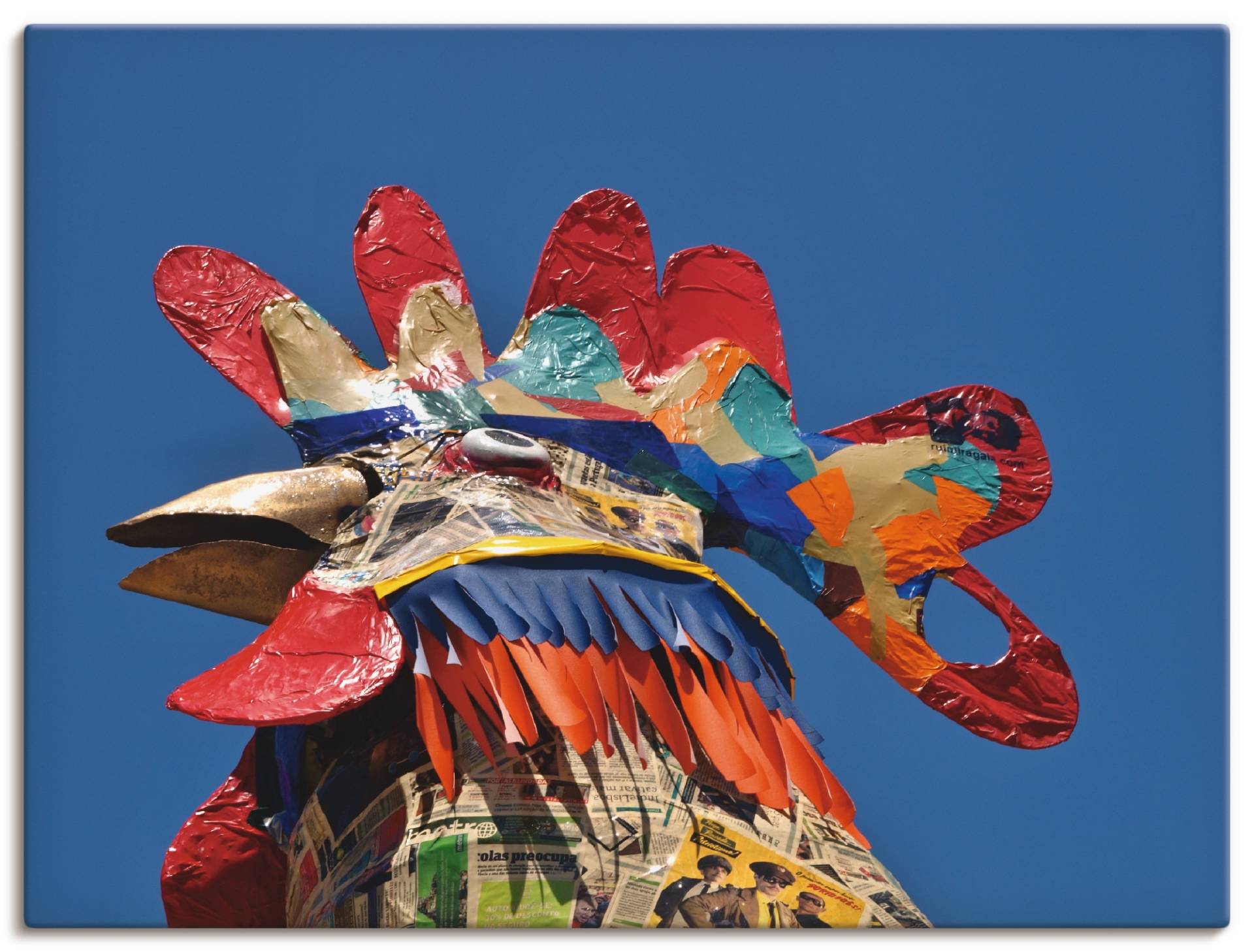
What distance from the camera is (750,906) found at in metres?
3.30

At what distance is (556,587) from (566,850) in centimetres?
45

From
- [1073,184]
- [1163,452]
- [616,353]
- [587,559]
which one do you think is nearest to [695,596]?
[587,559]

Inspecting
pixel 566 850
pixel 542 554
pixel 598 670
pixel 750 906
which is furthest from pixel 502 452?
pixel 750 906

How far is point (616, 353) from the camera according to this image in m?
4.06

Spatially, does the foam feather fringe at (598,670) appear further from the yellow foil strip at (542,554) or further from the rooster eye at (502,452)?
the rooster eye at (502,452)

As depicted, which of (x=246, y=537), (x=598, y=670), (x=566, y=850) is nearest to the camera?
(x=598, y=670)

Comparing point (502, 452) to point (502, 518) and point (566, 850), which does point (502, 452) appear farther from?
point (566, 850)

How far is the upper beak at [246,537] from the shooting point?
3502 mm

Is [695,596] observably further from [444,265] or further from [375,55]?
[375,55]

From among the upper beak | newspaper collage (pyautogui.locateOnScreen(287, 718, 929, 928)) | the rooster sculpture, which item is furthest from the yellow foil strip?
the upper beak

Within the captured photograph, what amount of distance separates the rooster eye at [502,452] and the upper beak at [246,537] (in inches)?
8.9

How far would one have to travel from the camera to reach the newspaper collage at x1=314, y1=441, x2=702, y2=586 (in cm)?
330

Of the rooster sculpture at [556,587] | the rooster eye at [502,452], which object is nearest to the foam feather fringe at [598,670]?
the rooster sculpture at [556,587]

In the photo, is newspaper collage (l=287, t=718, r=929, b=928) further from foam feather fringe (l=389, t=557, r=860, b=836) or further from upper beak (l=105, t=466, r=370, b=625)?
upper beak (l=105, t=466, r=370, b=625)
